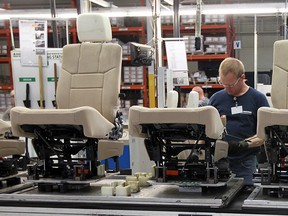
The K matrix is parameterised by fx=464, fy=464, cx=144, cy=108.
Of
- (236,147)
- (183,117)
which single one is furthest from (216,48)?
(183,117)

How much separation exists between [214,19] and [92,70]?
272 inches

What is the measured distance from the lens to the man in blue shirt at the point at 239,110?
3756 mm

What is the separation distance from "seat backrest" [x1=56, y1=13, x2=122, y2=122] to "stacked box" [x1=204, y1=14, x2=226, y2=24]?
6760 millimetres

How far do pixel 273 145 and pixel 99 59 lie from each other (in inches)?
67.9

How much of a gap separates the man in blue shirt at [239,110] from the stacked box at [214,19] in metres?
6.75

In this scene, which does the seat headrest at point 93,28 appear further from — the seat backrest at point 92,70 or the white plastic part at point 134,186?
the white plastic part at point 134,186

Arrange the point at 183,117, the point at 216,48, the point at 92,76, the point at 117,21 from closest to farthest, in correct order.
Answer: the point at 183,117, the point at 92,76, the point at 216,48, the point at 117,21

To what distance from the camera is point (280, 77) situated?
3.38 meters

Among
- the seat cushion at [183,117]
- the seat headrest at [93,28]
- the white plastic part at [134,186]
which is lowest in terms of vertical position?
the white plastic part at [134,186]

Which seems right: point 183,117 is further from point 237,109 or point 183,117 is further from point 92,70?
point 92,70

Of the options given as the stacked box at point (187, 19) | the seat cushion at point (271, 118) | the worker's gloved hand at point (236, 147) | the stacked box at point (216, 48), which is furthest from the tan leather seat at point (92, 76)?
the stacked box at point (187, 19)

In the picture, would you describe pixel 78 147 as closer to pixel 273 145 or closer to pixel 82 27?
pixel 82 27

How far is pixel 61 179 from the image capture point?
326 centimetres

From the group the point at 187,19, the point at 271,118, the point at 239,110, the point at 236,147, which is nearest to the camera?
the point at 271,118
